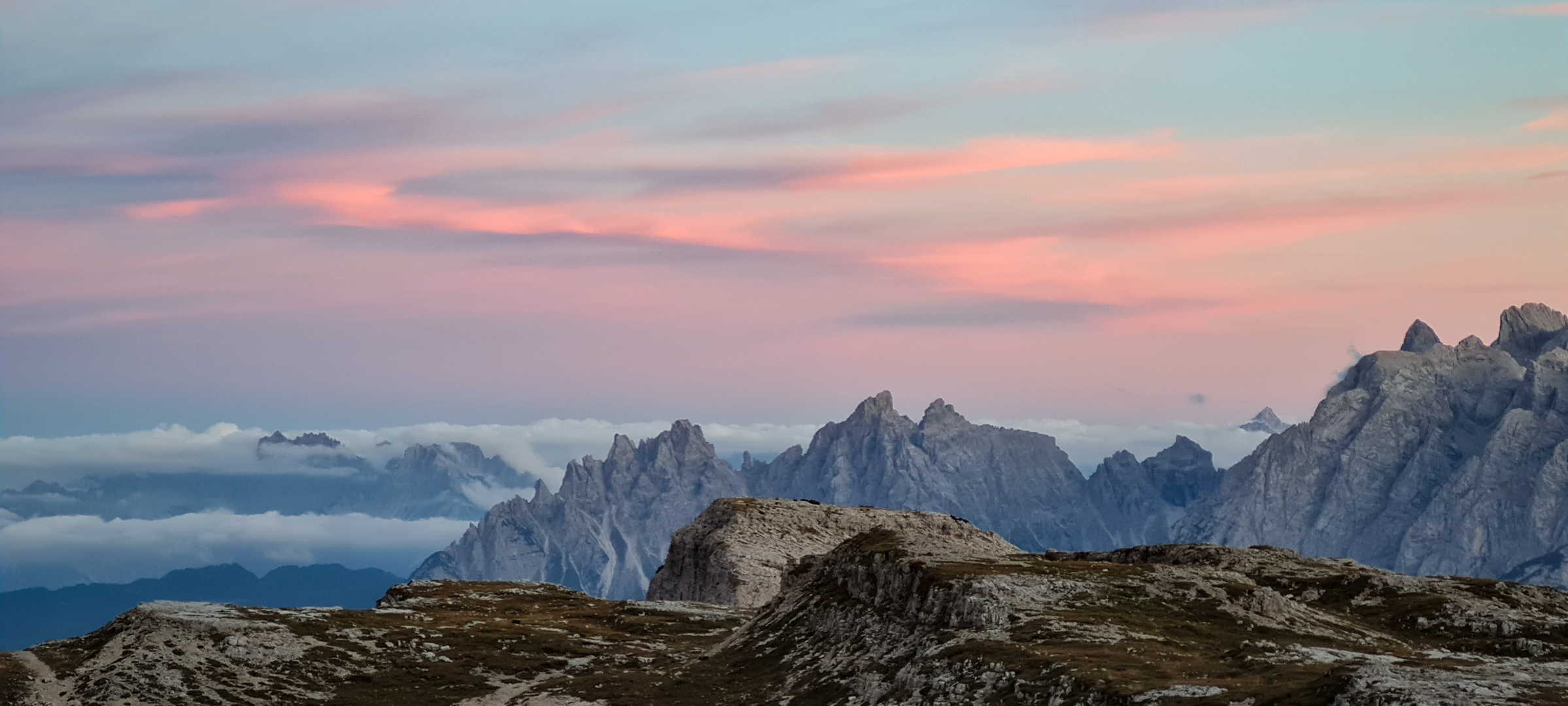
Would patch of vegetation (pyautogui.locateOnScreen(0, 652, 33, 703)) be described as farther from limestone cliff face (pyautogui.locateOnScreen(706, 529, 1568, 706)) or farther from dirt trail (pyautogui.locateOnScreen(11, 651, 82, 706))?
limestone cliff face (pyautogui.locateOnScreen(706, 529, 1568, 706))

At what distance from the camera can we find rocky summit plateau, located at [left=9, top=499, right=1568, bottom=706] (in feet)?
383

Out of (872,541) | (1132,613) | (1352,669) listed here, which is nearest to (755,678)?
(872,541)

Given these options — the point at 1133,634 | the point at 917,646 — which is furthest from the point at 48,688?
the point at 1133,634

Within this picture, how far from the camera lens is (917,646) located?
139500 mm

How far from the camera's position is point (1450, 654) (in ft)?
426

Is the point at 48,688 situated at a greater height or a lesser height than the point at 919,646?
lesser

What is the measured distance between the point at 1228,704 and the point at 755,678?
226 feet

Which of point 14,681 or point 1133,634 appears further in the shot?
point 14,681

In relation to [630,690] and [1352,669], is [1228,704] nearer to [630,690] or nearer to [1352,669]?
[1352,669]

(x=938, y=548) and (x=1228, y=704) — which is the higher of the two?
(x=938, y=548)

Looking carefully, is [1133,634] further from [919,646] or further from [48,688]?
[48,688]

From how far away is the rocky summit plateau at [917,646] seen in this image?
117 metres

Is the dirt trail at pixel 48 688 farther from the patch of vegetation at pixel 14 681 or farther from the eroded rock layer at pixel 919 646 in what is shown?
the patch of vegetation at pixel 14 681

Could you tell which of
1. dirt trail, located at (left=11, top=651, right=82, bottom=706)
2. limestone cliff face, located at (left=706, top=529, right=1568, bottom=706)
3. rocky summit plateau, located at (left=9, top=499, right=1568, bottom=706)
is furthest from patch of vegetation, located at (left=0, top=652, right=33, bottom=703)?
limestone cliff face, located at (left=706, top=529, right=1568, bottom=706)
